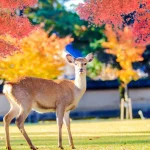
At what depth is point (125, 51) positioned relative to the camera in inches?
1467

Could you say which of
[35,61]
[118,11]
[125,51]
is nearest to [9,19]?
[118,11]

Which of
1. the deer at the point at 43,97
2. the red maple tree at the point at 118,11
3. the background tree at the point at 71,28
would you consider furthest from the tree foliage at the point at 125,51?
the deer at the point at 43,97

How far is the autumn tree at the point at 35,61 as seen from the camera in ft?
114

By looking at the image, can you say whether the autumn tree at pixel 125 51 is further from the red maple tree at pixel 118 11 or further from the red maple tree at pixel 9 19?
the red maple tree at pixel 9 19

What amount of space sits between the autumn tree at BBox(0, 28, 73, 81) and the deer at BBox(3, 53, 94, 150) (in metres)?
20.7

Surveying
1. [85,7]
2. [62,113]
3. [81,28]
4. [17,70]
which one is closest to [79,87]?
[62,113]

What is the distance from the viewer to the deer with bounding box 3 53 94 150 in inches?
475

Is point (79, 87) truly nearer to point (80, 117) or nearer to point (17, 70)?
point (17, 70)

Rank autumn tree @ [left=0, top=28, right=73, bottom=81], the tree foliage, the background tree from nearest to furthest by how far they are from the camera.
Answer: autumn tree @ [left=0, top=28, right=73, bottom=81]
the tree foliage
the background tree

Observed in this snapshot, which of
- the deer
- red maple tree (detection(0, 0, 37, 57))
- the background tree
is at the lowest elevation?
the deer

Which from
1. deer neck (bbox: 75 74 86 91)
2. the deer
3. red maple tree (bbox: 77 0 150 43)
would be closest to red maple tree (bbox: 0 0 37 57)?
red maple tree (bbox: 77 0 150 43)

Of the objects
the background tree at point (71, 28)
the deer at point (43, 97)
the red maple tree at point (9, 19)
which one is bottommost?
the deer at point (43, 97)

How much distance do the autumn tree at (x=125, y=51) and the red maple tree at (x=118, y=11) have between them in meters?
19.3

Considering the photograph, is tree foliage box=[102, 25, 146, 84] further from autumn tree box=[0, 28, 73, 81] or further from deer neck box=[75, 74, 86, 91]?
deer neck box=[75, 74, 86, 91]
